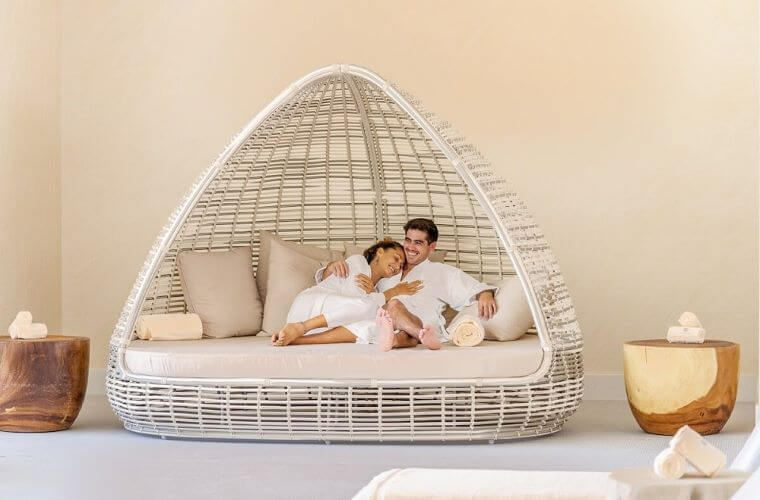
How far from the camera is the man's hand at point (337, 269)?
211 inches

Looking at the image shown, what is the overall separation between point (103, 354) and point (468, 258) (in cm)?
206

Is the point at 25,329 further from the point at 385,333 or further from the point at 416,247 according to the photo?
the point at 416,247

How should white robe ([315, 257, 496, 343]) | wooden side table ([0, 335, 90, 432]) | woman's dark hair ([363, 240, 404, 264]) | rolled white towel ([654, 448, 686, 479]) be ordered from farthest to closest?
woman's dark hair ([363, 240, 404, 264])
white robe ([315, 257, 496, 343])
wooden side table ([0, 335, 90, 432])
rolled white towel ([654, 448, 686, 479])

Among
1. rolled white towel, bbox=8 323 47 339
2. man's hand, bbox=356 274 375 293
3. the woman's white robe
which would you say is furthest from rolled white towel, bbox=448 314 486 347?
rolled white towel, bbox=8 323 47 339

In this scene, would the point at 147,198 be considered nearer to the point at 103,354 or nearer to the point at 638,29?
the point at 103,354

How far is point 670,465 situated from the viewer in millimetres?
1933

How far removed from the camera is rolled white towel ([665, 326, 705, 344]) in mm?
4898

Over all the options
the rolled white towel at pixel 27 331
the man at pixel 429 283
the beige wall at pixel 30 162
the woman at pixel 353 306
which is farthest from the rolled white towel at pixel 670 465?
the beige wall at pixel 30 162

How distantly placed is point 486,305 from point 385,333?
26.6 inches

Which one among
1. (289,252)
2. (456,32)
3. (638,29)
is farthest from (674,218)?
(289,252)

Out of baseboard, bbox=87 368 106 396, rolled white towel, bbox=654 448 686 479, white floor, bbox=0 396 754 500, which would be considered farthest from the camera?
baseboard, bbox=87 368 106 396

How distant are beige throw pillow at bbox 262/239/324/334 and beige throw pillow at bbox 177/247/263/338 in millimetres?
Answer: 86

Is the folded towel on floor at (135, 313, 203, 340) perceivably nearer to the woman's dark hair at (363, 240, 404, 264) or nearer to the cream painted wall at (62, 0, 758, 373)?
the woman's dark hair at (363, 240, 404, 264)

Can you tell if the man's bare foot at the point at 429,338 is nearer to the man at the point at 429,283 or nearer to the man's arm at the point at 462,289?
the man at the point at 429,283
